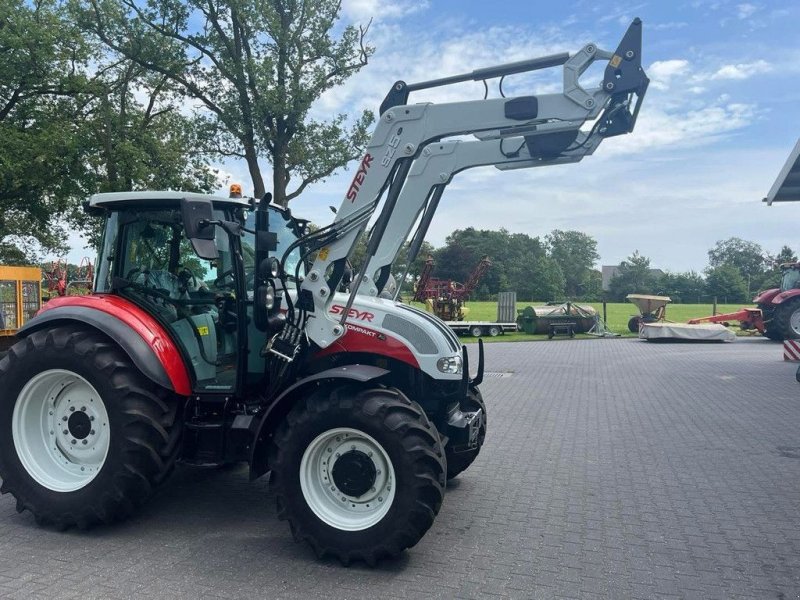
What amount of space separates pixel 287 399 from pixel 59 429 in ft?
6.57

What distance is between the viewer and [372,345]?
16.1 feet

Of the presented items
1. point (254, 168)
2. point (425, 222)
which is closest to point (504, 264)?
point (254, 168)

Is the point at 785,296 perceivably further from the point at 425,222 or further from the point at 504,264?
the point at 504,264

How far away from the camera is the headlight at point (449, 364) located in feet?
15.9

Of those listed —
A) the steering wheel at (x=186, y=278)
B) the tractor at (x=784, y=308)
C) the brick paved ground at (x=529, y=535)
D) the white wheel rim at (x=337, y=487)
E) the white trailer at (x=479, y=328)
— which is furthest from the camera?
the white trailer at (x=479, y=328)

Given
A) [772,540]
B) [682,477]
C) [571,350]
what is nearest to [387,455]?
[772,540]

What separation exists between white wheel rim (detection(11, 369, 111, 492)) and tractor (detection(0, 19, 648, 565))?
1cm

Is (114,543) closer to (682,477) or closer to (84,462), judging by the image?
(84,462)

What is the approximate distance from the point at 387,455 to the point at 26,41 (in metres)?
21.4

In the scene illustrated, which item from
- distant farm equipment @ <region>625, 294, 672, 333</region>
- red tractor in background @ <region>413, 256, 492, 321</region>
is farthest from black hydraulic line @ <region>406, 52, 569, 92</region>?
distant farm equipment @ <region>625, 294, 672, 333</region>

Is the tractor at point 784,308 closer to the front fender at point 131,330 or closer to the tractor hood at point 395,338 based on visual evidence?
the tractor hood at point 395,338

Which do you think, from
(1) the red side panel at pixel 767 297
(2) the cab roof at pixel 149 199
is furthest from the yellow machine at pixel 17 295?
(1) the red side panel at pixel 767 297

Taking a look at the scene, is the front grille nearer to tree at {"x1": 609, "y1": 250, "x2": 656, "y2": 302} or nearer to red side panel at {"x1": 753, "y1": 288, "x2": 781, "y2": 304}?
red side panel at {"x1": 753, "y1": 288, "x2": 781, "y2": 304}

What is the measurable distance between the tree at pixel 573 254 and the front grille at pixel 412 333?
7857cm
